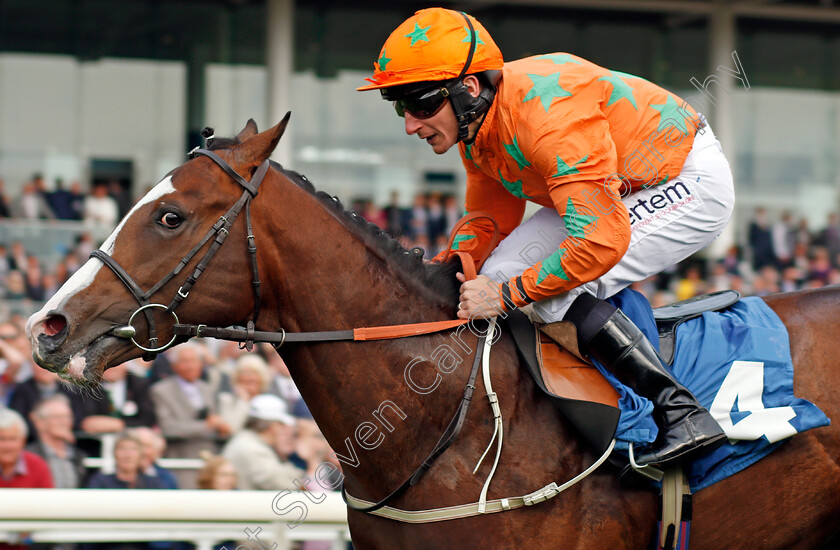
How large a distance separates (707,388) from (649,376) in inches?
8.6

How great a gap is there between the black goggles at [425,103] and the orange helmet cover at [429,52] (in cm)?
5

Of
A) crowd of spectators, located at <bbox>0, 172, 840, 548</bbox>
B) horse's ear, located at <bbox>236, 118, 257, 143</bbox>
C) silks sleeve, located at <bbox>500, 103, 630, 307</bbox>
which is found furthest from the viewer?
crowd of spectators, located at <bbox>0, 172, 840, 548</bbox>

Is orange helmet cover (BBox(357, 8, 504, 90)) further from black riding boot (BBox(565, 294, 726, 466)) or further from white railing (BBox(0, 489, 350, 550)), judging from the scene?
white railing (BBox(0, 489, 350, 550))

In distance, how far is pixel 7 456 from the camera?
416 centimetres

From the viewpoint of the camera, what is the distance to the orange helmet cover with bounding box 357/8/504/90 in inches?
94.7

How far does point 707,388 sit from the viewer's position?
2547 millimetres

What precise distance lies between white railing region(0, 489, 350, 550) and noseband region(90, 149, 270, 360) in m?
1.51

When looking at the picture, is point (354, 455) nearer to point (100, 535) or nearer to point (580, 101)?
point (580, 101)

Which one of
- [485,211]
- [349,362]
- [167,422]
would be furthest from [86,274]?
[167,422]

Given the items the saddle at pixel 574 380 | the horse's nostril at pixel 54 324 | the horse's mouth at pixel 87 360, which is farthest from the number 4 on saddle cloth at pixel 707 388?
the horse's nostril at pixel 54 324

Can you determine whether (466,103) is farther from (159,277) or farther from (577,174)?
(159,277)

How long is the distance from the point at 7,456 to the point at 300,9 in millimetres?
10937

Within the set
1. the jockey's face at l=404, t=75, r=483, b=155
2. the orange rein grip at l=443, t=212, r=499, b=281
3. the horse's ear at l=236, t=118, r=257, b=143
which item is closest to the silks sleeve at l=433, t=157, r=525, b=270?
the orange rein grip at l=443, t=212, r=499, b=281

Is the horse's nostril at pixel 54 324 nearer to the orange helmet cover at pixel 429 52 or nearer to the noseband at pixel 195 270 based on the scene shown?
the noseband at pixel 195 270
